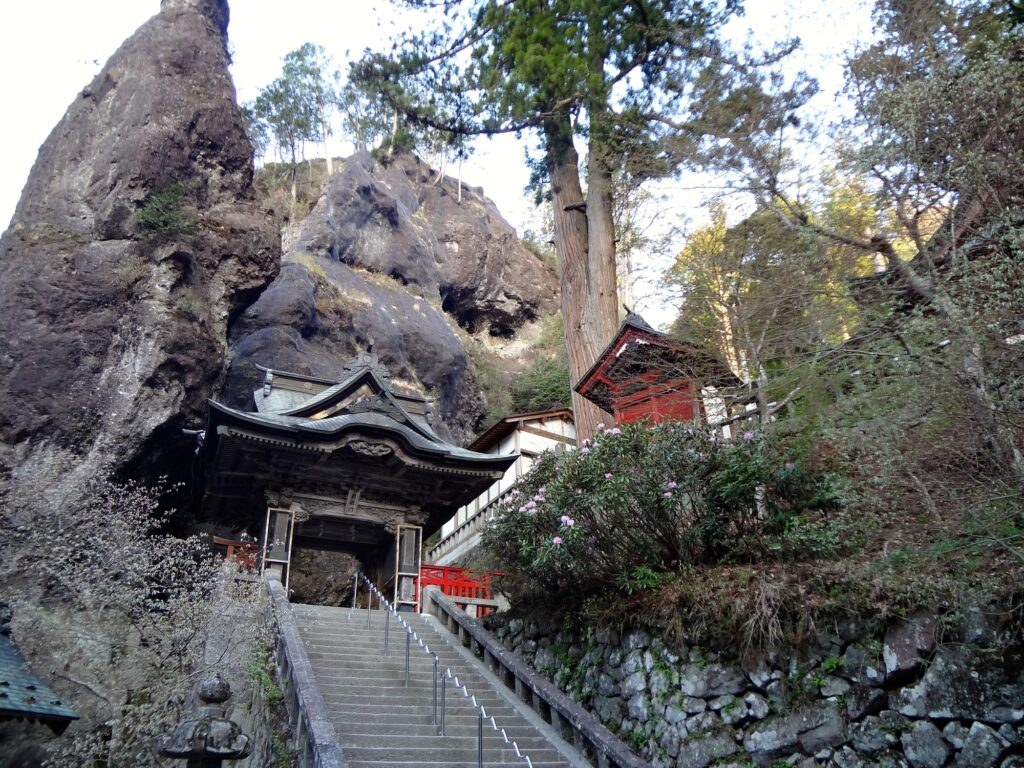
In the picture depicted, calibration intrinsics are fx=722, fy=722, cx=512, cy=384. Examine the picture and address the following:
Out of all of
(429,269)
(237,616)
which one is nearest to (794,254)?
(237,616)

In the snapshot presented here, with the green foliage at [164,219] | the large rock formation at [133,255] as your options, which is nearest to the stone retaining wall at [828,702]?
the large rock formation at [133,255]

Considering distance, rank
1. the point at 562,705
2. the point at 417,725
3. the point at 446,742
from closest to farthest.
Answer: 1. the point at 446,742
2. the point at 417,725
3. the point at 562,705

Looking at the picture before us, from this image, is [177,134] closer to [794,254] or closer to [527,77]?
[527,77]

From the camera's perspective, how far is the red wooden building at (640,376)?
11.6 m

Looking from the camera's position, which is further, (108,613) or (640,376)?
(640,376)

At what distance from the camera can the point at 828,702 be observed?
5.96m

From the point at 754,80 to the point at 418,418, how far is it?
10056 mm

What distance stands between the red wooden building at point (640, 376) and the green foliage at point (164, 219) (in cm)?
964

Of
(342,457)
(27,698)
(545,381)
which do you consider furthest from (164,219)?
(545,381)

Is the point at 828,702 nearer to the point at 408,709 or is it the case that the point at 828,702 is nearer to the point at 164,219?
the point at 408,709

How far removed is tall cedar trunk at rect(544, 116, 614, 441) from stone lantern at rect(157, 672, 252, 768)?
767 centimetres

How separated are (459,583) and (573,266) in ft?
20.5

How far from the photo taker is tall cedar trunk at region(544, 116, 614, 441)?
41.8ft

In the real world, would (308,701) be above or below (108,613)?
below
